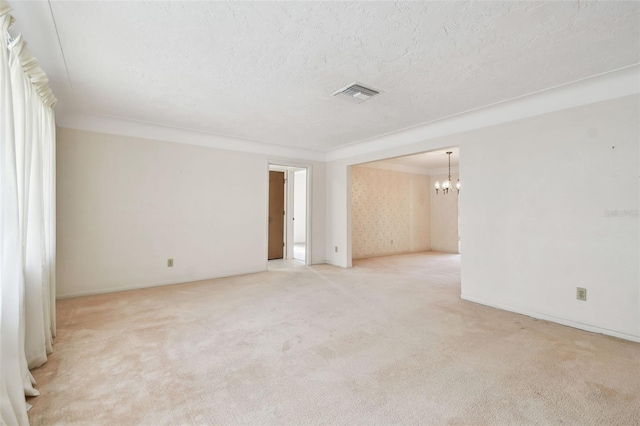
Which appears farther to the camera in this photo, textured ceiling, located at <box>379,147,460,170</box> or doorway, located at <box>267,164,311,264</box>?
doorway, located at <box>267,164,311,264</box>

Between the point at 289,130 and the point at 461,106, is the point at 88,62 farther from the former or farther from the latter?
the point at 461,106

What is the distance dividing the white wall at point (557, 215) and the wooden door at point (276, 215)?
407cm

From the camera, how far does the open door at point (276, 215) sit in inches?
278

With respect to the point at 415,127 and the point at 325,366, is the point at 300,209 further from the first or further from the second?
the point at 325,366

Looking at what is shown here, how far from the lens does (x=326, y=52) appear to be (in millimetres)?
2340

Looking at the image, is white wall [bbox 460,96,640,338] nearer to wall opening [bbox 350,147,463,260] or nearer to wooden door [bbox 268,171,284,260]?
wall opening [bbox 350,147,463,260]

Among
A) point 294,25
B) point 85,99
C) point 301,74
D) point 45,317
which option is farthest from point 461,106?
point 45,317

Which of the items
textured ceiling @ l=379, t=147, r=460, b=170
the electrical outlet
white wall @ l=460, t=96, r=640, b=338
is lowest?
the electrical outlet

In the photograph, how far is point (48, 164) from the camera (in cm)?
287

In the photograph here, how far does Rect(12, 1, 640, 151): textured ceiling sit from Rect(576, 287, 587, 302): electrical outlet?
6.76 ft

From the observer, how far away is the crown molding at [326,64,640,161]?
2746 mm

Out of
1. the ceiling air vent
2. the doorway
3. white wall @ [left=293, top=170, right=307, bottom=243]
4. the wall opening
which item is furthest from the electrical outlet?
white wall @ [left=293, top=170, right=307, bottom=243]

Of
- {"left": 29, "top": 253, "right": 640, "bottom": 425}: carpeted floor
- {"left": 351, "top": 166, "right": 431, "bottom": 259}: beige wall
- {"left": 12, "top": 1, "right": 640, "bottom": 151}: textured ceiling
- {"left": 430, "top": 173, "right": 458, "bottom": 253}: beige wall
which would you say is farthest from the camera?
{"left": 430, "top": 173, "right": 458, "bottom": 253}: beige wall

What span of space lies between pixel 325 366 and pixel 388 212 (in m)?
6.06
